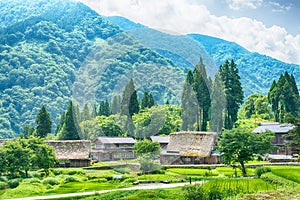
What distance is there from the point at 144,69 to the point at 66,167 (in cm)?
2466

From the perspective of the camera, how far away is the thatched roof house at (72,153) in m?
42.6

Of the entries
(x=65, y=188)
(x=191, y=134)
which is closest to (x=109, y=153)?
(x=191, y=134)

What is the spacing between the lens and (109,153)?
48.8 m

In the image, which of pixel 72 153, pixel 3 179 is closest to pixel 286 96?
pixel 72 153

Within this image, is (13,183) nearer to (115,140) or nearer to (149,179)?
(149,179)

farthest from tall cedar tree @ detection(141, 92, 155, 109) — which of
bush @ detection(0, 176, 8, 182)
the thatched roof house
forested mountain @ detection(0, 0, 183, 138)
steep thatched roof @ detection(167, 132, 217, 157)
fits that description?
bush @ detection(0, 176, 8, 182)

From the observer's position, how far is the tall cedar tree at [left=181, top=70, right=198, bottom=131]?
52.9 m

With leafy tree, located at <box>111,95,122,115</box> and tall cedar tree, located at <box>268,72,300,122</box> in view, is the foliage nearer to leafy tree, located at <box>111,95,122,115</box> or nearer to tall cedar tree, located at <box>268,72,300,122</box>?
tall cedar tree, located at <box>268,72,300,122</box>

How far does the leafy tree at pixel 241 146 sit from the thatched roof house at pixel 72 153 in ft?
62.1

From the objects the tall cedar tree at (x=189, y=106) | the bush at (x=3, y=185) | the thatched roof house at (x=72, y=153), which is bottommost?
the bush at (x=3, y=185)

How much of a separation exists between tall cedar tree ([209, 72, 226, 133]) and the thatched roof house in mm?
17741

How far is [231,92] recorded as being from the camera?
172ft

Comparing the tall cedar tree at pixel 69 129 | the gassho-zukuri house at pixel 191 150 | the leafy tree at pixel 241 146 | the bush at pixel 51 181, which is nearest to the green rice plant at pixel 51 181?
the bush at pixel 51 181

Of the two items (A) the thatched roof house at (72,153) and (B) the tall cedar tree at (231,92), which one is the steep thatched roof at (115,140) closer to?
(A) the thatched roof house at (72,153)
